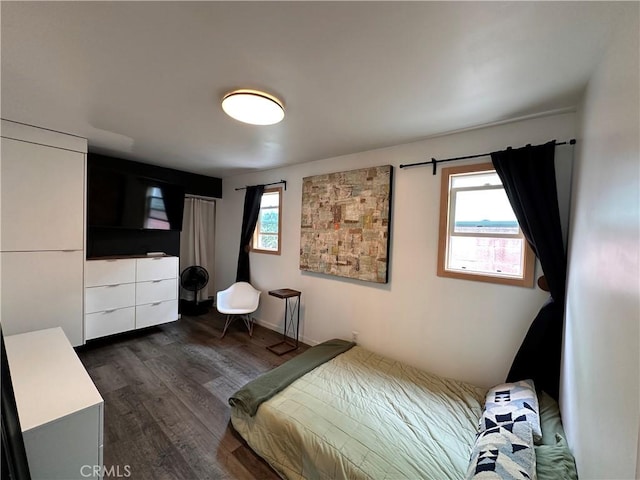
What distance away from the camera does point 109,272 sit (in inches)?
129

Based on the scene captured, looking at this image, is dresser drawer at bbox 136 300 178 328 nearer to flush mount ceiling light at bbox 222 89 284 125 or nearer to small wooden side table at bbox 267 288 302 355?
small wooden side table at bbox 267 288 302 355

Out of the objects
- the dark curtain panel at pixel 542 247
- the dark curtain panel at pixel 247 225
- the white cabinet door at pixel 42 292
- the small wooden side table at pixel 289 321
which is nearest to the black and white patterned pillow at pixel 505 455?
the dark curtain panel at pixel 542 247

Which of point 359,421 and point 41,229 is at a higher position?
point 41,229

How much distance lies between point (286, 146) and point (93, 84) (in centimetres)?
163

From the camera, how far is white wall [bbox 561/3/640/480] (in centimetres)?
82

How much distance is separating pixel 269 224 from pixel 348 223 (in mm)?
1608

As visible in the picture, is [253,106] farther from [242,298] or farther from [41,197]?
[242,298]

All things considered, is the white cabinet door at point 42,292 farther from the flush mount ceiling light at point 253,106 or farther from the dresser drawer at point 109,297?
the flush mount ceiling light at point 253,106

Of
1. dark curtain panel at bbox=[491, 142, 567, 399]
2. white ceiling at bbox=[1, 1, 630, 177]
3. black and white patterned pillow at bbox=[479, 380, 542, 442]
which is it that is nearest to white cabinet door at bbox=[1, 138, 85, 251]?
white ceiling at bbox=[1, 1, 630, 177]

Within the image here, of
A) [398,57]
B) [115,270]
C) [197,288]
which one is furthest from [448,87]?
[197,288]

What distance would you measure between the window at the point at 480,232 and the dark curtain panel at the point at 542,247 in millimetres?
163

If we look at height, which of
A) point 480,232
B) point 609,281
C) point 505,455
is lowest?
point 505,455

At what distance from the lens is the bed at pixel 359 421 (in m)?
1.53

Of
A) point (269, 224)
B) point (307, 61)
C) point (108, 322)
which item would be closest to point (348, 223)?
point (269, 224)
